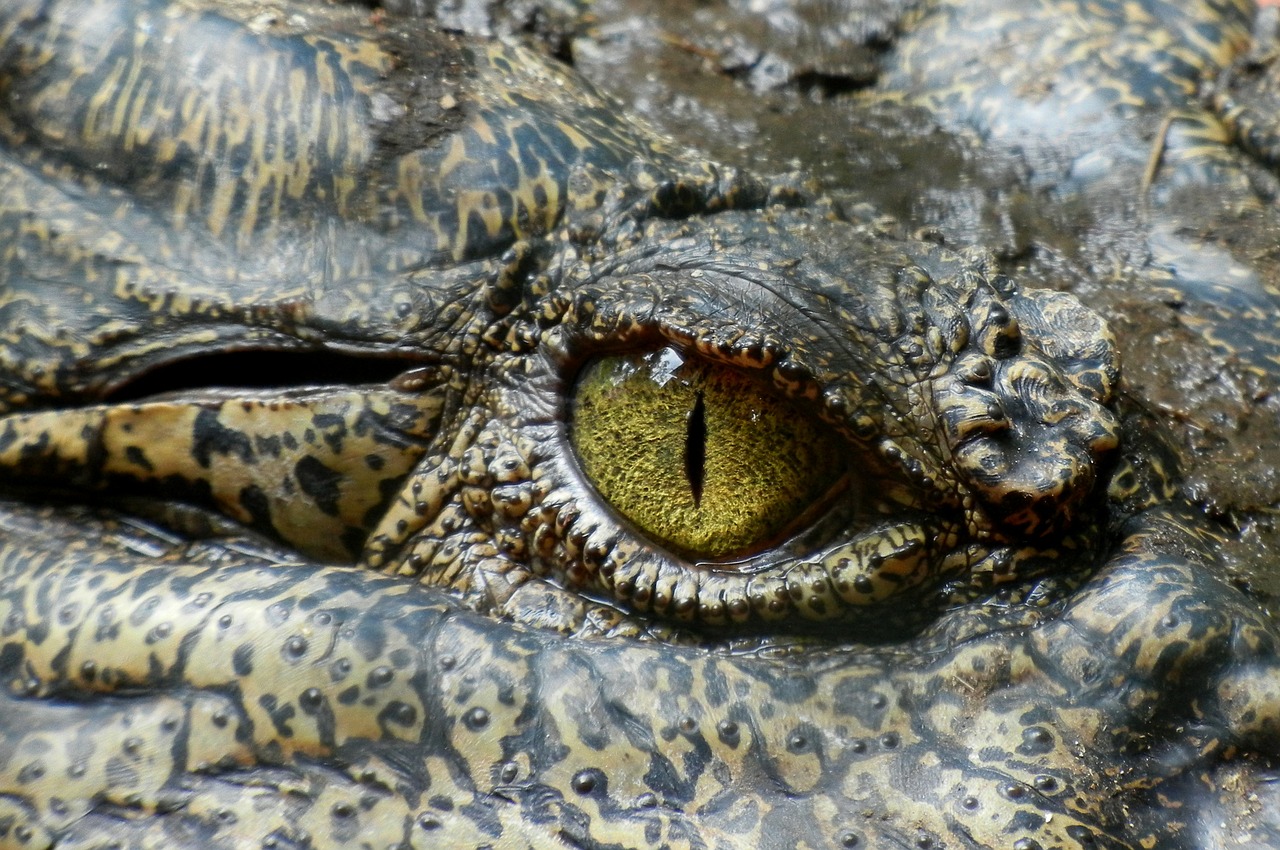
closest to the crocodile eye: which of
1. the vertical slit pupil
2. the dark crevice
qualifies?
the vertical slit pupil

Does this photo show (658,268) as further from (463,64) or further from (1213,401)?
(1213,401)

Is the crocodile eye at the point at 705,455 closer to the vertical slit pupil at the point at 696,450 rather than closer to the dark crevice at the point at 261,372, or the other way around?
the vertical slit pupil at the point at 696,450

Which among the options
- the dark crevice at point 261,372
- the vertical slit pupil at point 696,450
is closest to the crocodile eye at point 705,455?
the vertical slit pupil at point 696,450

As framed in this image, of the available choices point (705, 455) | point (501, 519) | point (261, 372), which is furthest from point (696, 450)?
point (261, 372)

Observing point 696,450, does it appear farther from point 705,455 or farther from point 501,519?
point 501,519

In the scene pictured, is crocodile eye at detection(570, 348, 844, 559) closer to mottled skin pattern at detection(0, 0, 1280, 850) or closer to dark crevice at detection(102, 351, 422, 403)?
mottled skin pattern at detection(0, 0, 1280, 850)

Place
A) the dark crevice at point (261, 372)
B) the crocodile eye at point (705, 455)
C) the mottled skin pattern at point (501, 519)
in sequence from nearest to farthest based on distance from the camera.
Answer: the mottled skin pattern at point (501, 519) → the crocodile eye at point (705, 455) → the dark crevice at point (261, 372)
